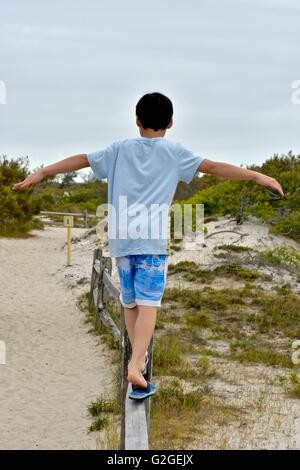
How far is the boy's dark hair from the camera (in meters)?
3.44

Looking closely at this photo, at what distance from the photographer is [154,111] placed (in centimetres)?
345

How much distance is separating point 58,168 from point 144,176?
41 cm

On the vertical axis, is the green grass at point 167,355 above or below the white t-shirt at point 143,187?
below

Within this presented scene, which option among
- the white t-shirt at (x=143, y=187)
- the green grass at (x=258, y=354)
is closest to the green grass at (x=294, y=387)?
the green grass at (x=258, y=354)

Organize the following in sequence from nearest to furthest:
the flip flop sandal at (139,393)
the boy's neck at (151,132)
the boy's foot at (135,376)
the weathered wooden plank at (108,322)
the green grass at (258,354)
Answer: the boy's neck at (151,132) → the boy's foot at (135,376) → the flip flop sandal at (139,393) → the green grass at (258,354) → the weathered wooden plank at (108,322)

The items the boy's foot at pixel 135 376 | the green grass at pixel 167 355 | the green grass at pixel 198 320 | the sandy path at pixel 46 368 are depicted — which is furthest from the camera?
the green grass at pixel 198 320

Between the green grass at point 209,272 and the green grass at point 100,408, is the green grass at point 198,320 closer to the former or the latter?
the green grass at point 209,272

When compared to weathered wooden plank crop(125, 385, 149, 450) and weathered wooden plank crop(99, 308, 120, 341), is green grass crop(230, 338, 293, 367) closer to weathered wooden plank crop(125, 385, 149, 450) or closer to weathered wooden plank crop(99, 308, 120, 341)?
weathered wooden plank crop(99, 308, 120, 341)

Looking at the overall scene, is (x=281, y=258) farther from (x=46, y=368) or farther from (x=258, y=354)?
(x=46, y=368)

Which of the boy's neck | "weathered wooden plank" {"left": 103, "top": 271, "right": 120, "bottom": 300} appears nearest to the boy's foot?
the boy's neck

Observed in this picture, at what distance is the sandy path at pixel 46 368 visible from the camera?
691 cm

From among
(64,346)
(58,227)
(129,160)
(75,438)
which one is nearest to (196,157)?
(129,160)

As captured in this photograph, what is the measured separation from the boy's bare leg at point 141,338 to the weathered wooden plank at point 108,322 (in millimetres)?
5775

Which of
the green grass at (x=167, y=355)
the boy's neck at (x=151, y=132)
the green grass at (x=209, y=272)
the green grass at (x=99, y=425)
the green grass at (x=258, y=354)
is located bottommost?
the green grass at (x=99, y=425)
